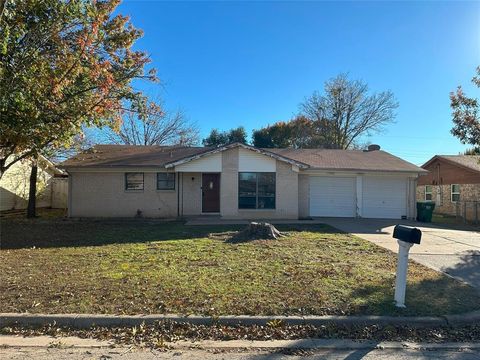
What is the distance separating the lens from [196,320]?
5.22 metres

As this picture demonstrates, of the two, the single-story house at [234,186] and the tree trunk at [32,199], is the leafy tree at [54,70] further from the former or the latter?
the tree trunk at [32,199]

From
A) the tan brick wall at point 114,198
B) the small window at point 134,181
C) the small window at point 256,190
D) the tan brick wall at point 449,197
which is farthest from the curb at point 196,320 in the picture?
the tan brick wall at point 449,197

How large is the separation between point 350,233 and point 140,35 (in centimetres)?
1011

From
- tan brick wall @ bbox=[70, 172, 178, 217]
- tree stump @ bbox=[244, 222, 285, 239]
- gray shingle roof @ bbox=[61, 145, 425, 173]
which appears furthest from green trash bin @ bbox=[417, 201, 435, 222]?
tan brick wall @ bbox=[70, 172, 178, 217]

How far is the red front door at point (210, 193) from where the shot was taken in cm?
2003

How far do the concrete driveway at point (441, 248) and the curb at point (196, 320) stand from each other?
2.87 meters

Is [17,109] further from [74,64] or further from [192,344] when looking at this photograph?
[192,344]

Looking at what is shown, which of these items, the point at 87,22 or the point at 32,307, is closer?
the point at 32,307

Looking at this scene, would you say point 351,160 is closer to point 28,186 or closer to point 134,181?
point 134,181

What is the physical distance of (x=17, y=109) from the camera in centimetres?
945

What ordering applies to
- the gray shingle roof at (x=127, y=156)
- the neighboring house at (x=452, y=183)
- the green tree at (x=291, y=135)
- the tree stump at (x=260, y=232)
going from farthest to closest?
the green tree at (x=291, y=135)
the neighboring house at (x=452, y=183)
the gray shingle roof at (x=127, y=156)
the tree stump at (x=260, y=232)

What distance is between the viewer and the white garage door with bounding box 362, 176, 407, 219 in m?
21.3

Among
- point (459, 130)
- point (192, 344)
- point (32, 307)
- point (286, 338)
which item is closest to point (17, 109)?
point (32, 307)

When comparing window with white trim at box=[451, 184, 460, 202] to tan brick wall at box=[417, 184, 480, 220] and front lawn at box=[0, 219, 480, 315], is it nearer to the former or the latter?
tan brick wall at box=[417, 184, 480, 220]
